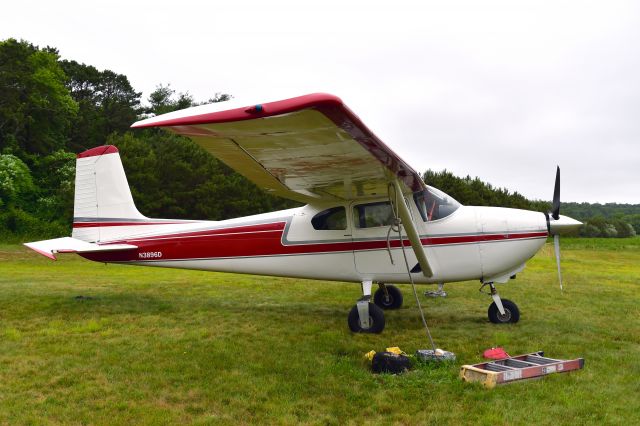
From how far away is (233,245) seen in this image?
26.7 ft

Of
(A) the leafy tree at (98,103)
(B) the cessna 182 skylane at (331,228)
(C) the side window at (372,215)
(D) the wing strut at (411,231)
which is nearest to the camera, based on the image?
(B) the cessna 182 skylane at (331,228)

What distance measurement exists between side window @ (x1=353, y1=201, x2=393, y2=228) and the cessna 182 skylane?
0.6 inches

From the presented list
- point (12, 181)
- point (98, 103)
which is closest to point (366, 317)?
point (12, 181)

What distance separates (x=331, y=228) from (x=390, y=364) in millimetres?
3158

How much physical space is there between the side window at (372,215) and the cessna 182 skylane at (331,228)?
0.6 inches

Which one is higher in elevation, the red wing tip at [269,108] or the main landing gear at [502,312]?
the red wing tip at [269,108]

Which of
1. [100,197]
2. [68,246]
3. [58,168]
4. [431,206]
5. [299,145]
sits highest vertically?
[58,168]

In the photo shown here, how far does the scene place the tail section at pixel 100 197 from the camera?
29.1 ft

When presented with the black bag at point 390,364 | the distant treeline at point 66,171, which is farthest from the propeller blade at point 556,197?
the distant treeline at point 66,171

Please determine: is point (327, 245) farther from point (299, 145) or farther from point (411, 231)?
point (299, 145)

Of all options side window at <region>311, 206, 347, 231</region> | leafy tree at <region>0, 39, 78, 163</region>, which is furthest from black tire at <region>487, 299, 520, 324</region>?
leafy tree at <region>0, 39, 78, 163</region>

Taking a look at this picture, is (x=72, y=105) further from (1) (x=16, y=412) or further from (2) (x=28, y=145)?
(1) (x=16, y=412)

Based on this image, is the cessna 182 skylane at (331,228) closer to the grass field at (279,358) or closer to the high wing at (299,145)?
the high wing at (299,145)

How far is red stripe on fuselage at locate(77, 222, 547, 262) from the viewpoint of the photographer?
7.48m
